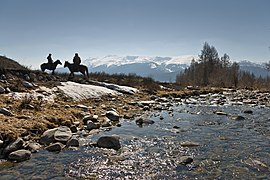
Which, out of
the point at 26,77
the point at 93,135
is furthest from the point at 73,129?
the point at 26,77

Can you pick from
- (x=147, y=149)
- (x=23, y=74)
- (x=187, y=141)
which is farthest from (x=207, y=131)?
(x=23, y=74)

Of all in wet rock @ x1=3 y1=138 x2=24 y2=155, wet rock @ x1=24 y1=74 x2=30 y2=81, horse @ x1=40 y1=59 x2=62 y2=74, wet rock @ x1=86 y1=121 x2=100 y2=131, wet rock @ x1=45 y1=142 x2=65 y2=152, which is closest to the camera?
wet rock @ x1=3 y1=138 x2=24 y2=155

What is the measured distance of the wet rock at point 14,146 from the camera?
8428 millimetres

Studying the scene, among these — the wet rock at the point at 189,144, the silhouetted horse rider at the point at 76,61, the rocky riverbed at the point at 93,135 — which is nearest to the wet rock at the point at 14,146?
the rocky riverbed at the point at 93,135

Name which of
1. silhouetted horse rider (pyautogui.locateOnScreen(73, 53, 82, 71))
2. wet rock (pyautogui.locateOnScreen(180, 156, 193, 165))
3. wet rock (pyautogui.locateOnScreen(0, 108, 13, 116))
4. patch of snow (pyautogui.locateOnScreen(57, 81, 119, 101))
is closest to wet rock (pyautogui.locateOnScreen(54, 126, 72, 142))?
wet rock (pyautogui.locateOnScreen(0, 108, 13, 116))

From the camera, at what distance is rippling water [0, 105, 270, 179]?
7129 mm

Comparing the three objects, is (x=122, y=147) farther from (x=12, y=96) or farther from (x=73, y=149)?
(x=12, y=96)

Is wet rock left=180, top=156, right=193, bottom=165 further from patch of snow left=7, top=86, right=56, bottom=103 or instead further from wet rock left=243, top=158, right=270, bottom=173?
patch of snow left=7, top=86, right=56, bottom=103

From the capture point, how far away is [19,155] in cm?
807

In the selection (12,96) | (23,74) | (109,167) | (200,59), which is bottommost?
(109,167)

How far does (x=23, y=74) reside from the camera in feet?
72.4

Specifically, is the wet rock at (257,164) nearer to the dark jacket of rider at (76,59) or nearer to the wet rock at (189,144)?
the wet rock at (189,144)

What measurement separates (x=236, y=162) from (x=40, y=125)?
7701mm

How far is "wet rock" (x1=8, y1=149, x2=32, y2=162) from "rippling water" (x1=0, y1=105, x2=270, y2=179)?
0.21 metres
